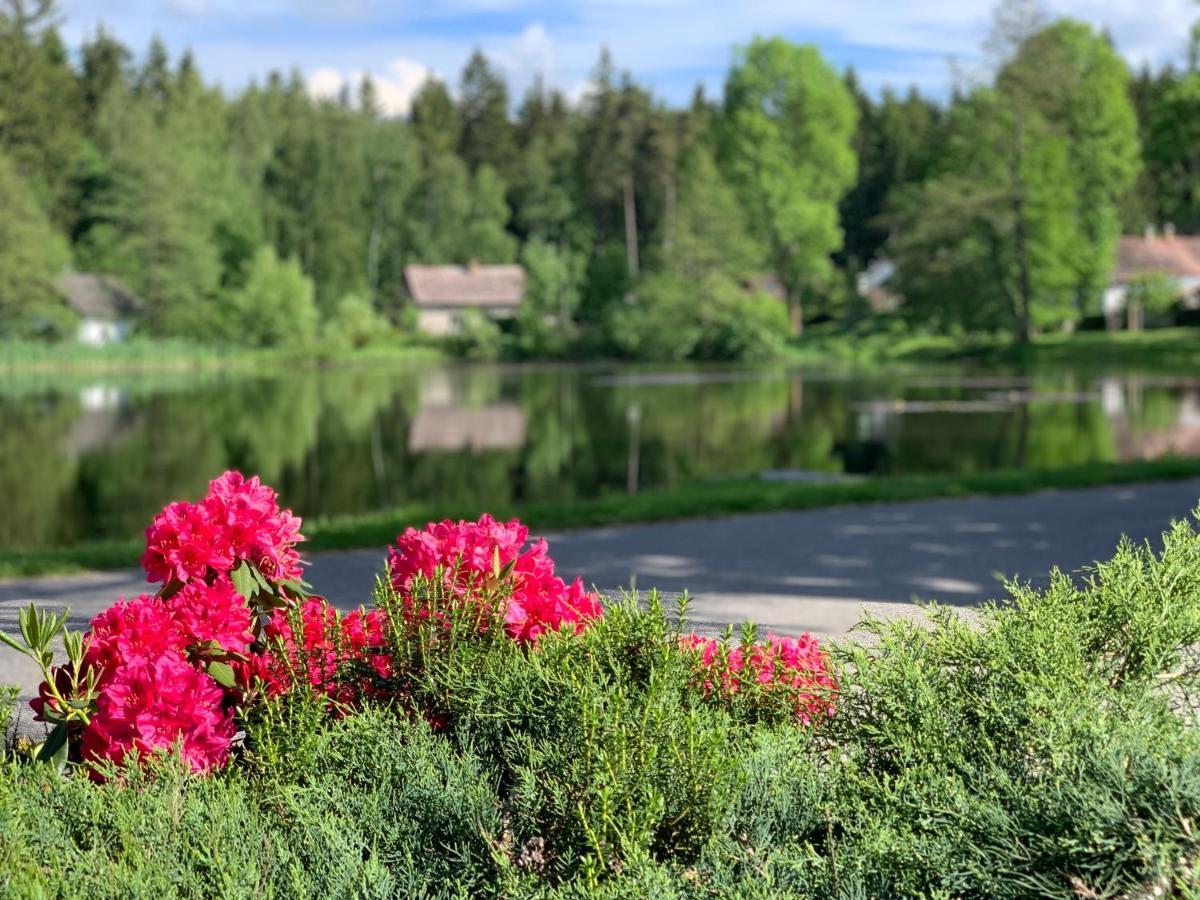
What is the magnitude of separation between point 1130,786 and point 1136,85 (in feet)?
320

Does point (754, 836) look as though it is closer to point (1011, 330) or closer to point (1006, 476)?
point (1006, 476)

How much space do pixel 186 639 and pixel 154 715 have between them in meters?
0.24

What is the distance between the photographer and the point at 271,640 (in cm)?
351

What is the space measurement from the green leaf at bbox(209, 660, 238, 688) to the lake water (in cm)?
1154

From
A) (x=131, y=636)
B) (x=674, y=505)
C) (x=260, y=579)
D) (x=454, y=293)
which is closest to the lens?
(x=131, y=636)

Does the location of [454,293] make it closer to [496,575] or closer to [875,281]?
[875,281]

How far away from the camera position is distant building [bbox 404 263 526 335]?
85812 millimetres

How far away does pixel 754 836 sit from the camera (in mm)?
2791

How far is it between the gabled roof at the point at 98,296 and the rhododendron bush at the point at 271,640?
222ft

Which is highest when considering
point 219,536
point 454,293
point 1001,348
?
point 454,293

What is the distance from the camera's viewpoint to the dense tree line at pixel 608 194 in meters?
55.9

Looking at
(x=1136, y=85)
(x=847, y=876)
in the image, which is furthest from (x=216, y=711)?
(x=1136, y=85)

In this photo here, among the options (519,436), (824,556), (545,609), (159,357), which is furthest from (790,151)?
(545,609)

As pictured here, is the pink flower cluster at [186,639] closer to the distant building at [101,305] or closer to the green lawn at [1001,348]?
the green lawn at [1001,348]
